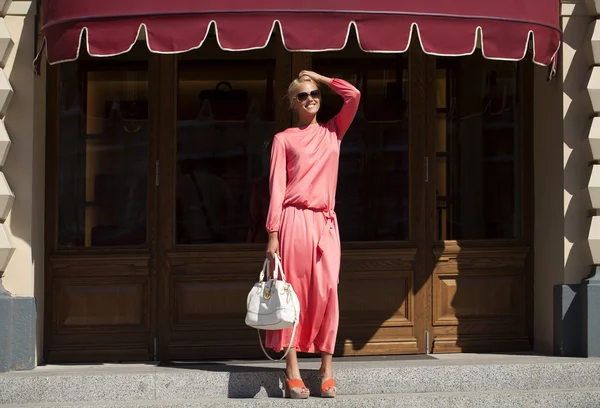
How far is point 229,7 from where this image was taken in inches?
322

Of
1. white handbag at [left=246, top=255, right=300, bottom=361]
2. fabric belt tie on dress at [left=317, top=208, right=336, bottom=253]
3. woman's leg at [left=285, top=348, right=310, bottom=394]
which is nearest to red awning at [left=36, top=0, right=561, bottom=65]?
fabric belt tie on dress at [left=317, top=208, right=336, bottom=253]

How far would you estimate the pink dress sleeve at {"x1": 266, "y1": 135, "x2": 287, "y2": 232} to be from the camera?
8.36m

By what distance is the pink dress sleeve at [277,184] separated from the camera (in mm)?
8359

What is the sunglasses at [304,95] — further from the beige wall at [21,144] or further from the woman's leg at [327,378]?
the beige wall at [21,144]

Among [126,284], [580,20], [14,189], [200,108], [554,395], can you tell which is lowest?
[554,395]

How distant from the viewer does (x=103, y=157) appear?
9.85 meters

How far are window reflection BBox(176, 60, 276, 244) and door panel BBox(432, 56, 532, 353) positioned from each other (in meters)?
1.40

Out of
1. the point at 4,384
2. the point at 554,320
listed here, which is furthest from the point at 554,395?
the point at 4,384

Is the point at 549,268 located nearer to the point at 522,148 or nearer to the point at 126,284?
the point at 522,148

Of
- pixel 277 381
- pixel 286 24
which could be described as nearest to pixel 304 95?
pixel 286 24

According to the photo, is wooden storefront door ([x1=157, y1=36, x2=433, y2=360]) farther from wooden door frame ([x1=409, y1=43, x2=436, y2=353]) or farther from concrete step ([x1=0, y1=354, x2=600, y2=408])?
concrete step ([x1=0, y1=354, x2=600, y2=408])

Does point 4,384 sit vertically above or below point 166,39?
below

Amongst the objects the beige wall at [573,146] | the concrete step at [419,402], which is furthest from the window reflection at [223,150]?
the beige wall at [573,146]

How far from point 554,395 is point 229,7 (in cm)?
338
